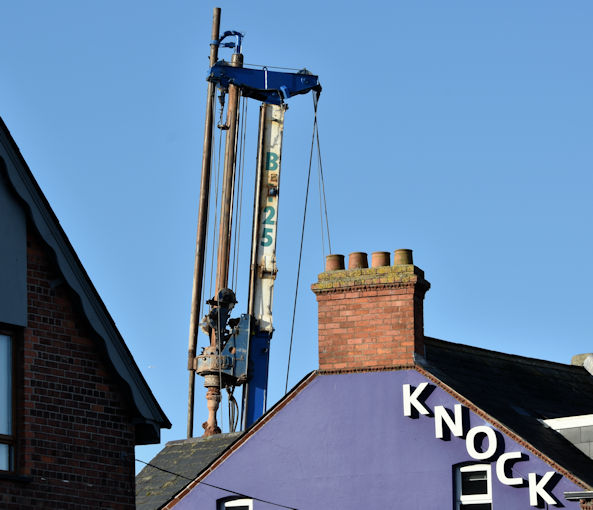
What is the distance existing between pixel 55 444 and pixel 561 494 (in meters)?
10.2

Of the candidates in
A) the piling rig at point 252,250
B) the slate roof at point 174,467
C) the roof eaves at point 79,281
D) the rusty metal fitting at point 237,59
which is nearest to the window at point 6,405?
the roof eaves at point 79,281

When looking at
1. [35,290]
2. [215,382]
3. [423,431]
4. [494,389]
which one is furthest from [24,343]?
[215,382]

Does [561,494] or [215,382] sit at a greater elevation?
[215,382]

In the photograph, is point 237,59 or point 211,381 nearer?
point 211,381

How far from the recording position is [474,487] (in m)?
27.3

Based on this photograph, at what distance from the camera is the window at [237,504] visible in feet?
96.3

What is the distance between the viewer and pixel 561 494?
2617 cm

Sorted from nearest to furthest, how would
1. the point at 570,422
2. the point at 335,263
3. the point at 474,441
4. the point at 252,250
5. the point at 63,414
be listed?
1. the point at 63,414
2. the point at 474,441
3. the point at 570,422
4. the point at 335,263
5. the point at 252,250

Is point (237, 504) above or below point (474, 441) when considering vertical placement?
below

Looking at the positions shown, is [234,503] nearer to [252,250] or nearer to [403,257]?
[403,257]

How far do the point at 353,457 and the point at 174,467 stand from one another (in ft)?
16.7

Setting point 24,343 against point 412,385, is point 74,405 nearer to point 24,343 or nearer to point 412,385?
point 24,343

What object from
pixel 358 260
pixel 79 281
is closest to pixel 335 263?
pixel 358 260

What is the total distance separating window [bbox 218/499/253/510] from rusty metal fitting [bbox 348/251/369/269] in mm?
4747
